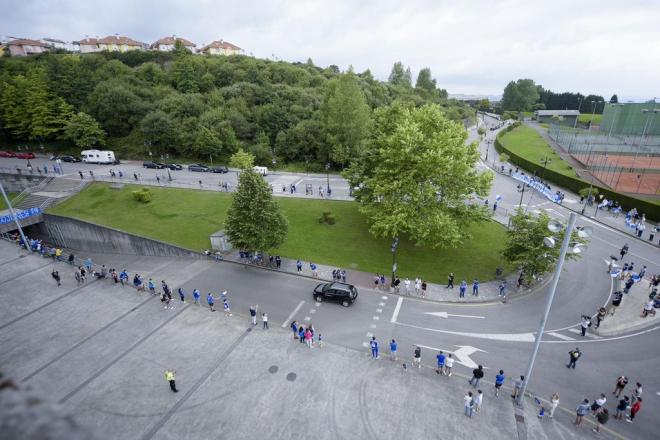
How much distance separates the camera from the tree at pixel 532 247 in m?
22.0

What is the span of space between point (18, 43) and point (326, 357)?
502 ft

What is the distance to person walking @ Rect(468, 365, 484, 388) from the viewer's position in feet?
50.6

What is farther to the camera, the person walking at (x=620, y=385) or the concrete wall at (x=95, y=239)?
the concrete wall at (x=95, y=239)

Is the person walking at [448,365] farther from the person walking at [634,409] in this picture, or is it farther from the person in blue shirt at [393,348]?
the person walking at [634,409]

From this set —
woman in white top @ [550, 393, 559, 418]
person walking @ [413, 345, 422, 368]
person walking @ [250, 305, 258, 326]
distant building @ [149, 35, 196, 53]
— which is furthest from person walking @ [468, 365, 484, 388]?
distant building @ [149, 35, 196, 53]

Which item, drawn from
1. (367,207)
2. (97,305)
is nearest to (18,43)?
(97,305)

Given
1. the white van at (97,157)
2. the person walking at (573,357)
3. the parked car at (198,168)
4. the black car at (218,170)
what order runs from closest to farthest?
1. the person walking at (573,357)
2. the black car at (218,170)
3. the parked car at (198,168)
4. the white van at (97,157)

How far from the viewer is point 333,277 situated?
1012 inches

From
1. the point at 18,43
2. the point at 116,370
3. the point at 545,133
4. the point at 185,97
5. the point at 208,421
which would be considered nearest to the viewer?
the point at 208,421

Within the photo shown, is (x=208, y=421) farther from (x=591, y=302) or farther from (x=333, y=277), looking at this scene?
(x=591, y=302)

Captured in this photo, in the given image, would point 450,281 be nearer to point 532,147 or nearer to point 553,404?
point 553,404

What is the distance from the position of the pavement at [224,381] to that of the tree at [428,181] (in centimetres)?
955

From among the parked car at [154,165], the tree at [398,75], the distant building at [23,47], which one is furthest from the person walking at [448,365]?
the distant building at [23,47]

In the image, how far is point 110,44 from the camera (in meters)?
107
